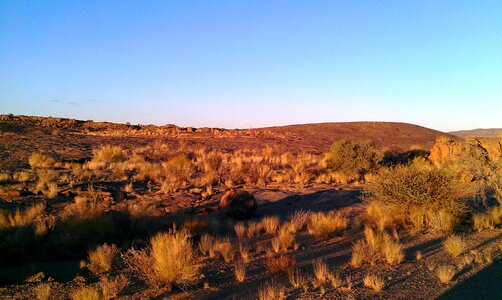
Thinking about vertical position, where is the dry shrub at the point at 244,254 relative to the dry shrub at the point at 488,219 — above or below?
below

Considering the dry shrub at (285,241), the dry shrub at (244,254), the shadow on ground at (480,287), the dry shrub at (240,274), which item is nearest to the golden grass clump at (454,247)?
the shadow on ground at (480,287)

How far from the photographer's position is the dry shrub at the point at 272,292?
6156 millimetres

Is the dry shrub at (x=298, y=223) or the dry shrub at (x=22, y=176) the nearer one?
the dry shrub at (x=298, y=223)

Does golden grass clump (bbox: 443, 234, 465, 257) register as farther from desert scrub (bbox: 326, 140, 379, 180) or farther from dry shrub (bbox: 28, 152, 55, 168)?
dry shrub (bbox: 28, 152, 55, 168)

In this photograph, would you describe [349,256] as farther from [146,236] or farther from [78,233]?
[78,233]

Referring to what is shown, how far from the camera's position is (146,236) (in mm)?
10898

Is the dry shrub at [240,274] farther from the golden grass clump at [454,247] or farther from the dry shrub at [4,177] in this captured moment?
the dry shrub at [4,177]

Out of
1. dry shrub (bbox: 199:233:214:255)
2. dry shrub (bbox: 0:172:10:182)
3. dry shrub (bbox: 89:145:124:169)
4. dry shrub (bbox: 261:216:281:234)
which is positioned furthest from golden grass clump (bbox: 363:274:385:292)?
dry shrub (bbox: 89:145:124:169)

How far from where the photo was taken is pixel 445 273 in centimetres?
734

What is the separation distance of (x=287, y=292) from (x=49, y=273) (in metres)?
5.23

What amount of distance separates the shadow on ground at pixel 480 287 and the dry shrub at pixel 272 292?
272cm

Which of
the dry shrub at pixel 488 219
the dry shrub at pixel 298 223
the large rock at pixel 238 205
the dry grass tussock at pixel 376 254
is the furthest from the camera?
the large rock at pixel 238 205

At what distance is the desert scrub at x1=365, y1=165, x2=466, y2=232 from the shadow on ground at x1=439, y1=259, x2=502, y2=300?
3.68 m

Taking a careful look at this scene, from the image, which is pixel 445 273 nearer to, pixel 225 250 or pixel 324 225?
pixel 324 225
